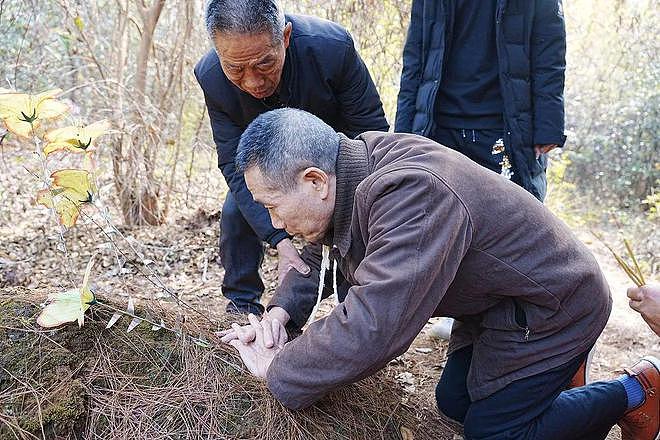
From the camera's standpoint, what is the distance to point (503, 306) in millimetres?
2188

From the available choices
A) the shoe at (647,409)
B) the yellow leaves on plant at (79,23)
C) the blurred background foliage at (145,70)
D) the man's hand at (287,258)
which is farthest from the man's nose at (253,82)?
the yellow leaves on plant at (79,23)

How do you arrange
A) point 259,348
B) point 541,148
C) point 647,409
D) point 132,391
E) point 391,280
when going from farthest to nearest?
point 541,148 → point 647,409 → point 259,348 → point 132,391 → point 391,280

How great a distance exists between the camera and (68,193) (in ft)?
6.61

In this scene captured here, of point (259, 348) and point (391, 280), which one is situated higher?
point (391, 280)

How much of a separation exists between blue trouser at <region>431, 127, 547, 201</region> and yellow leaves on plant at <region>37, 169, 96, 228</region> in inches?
68.9

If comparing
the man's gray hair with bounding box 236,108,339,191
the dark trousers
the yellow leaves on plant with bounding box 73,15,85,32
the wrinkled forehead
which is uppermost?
the wrinkled forehead

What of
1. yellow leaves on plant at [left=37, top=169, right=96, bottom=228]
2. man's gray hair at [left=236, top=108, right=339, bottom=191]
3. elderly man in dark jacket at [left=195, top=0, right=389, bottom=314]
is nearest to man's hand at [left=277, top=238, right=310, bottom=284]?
elderly man in dark jacket at [left=195, top=0, right=389, bottom=314]

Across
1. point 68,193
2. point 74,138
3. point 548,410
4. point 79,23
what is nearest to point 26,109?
point 74,138

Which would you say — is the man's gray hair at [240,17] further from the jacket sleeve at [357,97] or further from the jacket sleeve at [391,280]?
the jacket sleeve at [391,280]

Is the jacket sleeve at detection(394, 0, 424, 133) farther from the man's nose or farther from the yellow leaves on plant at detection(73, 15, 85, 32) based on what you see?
the yellow leaves on plant at detection(73, 15, 85, 32)

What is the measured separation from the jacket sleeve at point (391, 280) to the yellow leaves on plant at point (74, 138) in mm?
878

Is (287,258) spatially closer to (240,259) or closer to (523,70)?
(240,259)

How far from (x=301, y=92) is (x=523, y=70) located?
1.05m

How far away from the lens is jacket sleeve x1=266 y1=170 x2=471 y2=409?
66.7 inches
